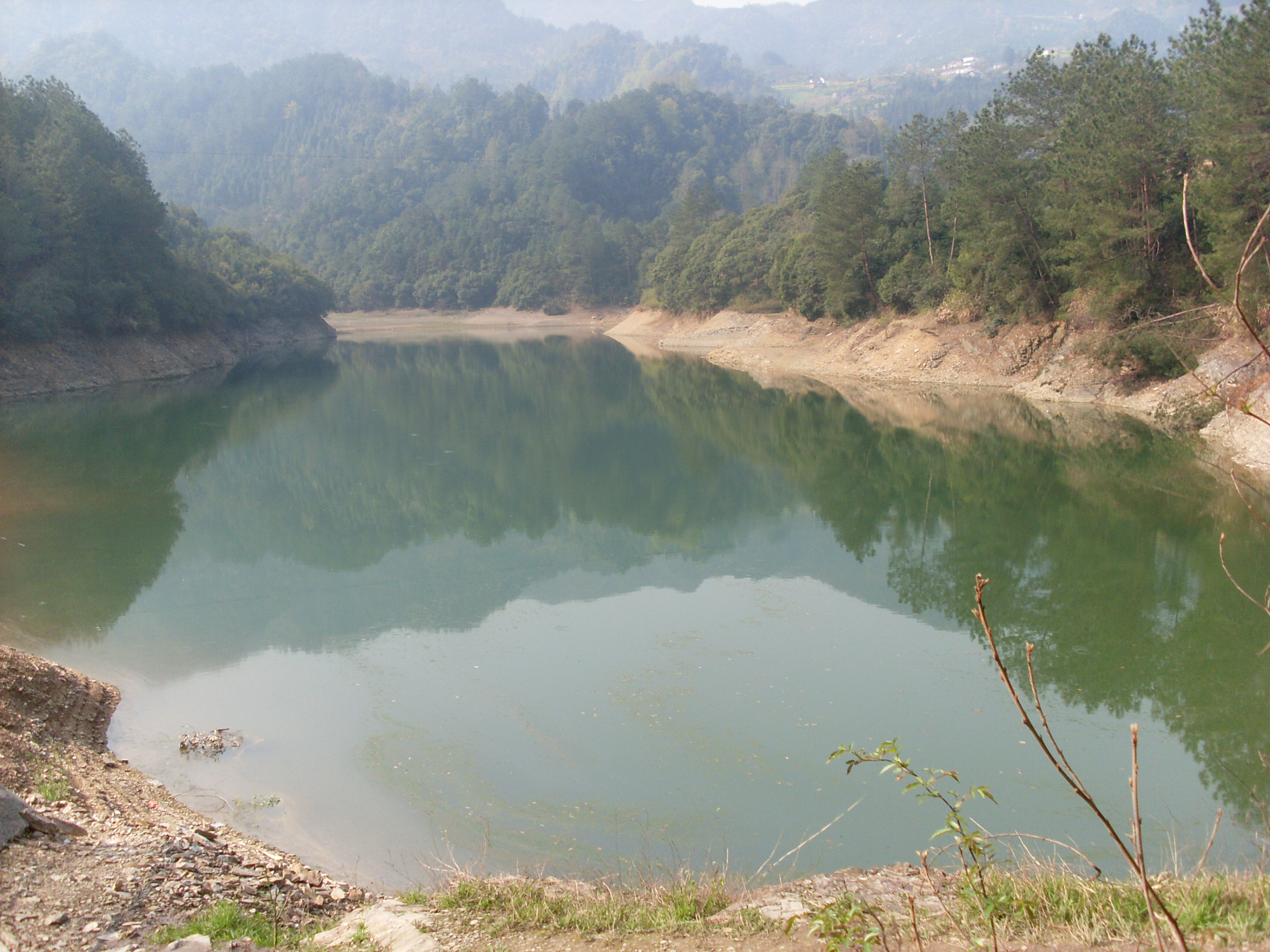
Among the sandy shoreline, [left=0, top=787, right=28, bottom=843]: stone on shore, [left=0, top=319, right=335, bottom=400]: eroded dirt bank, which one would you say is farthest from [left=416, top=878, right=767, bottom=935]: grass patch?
[left=0, top=319, right=335, bottom=400]: eroded dirt bank

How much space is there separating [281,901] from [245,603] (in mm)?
9698

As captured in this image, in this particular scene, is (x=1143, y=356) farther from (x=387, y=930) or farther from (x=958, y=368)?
(x=387, y=930)

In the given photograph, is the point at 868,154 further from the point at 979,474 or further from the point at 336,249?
the point at 979,474

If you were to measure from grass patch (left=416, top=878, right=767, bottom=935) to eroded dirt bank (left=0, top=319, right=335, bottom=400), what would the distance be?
39.4 m

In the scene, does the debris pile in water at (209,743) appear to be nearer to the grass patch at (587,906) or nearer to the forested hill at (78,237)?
the grass patch at (587,906)

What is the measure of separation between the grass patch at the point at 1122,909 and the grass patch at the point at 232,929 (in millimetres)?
3766

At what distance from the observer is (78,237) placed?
42312 millimetres

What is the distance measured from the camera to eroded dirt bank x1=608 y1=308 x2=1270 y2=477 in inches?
892

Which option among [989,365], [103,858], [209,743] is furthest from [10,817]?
[989,365]

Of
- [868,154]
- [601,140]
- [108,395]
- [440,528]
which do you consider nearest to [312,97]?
[601,140]

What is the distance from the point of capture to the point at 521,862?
24.3ft

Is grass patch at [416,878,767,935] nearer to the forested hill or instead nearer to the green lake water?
the green lake water

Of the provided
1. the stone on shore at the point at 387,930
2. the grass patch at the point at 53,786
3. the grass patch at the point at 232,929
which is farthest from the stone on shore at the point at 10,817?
the stone on shore at the point at 387,930

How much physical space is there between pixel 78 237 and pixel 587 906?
4730cm
